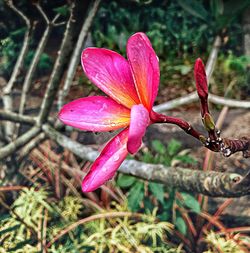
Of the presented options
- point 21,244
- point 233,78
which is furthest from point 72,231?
point 233,78

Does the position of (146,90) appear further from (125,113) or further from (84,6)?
(84,6)

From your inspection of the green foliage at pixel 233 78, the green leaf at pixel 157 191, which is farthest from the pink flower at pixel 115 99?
the green foliage at pixel 233 78

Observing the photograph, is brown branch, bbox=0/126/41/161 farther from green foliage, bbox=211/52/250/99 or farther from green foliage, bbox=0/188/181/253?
green foliage, bbox=211/52/250/99

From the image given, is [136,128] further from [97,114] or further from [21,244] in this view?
[21,244]

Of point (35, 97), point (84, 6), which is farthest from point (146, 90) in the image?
point (35, 97)

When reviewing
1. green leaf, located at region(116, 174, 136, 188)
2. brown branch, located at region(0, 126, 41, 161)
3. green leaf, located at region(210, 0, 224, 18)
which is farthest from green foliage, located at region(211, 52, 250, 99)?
brown branch, located at region(0, 126, 41, 161)

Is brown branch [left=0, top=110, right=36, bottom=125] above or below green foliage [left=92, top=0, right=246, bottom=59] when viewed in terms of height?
above
